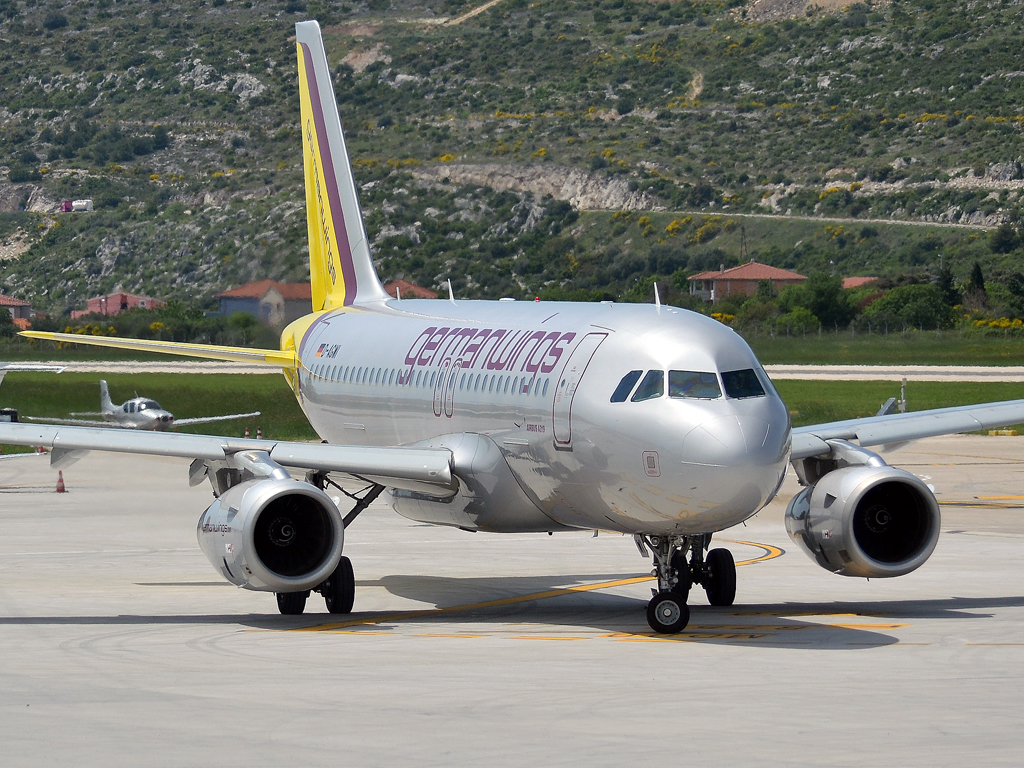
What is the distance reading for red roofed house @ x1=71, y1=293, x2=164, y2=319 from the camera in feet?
289

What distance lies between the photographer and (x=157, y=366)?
313 ft

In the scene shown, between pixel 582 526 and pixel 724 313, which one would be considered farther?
pixel 724 313

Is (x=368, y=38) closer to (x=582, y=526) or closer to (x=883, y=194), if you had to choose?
(x=883, y=194)

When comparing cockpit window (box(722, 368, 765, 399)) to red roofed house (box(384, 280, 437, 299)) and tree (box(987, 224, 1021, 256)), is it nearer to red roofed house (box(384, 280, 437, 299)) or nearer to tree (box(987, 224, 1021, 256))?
red roofed house (box(384, 280, 437, 299))

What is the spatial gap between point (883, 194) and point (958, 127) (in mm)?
16055

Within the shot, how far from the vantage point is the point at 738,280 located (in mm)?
120125

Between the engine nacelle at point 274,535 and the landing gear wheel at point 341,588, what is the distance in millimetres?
1426

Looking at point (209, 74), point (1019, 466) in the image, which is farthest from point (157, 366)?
point (209, 74)

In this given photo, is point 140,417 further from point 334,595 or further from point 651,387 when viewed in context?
point 651,387

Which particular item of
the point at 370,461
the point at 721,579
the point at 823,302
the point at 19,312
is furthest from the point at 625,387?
the point at 19,312

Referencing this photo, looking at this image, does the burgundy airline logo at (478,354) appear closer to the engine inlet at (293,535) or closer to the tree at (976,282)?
the engine inlet at (293,535)

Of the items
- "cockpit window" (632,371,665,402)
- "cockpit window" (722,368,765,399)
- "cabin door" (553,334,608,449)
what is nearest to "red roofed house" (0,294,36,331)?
"cabin door" (553,334,608,449)

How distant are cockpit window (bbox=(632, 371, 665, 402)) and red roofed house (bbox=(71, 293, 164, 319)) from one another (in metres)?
68.0

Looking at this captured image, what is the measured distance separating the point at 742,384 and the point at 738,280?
103 meters
